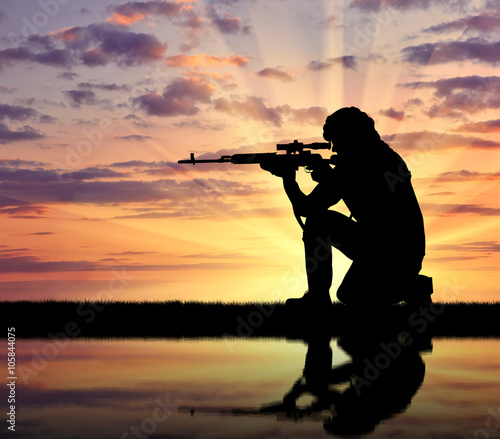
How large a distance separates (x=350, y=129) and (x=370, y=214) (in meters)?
1.25

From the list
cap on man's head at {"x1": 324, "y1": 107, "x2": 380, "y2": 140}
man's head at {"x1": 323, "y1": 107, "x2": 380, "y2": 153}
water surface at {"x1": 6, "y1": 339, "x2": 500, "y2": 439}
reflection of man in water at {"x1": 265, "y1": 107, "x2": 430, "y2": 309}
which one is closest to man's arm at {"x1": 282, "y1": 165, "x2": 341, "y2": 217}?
reflection of man in water at {"x1": 265, "y1": 107, "x2": 430, "y2": 309}

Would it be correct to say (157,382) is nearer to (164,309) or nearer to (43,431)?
(43,431)

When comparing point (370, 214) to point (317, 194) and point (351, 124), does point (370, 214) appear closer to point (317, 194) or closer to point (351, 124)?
point (317, 194)

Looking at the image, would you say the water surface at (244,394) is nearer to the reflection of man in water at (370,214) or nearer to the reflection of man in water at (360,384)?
the reflection of man in water at (360,384)

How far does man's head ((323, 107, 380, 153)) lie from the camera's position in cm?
975


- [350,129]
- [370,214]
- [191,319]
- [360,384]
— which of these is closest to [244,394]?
[360,384]

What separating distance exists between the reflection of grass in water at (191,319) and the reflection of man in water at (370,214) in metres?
1.81

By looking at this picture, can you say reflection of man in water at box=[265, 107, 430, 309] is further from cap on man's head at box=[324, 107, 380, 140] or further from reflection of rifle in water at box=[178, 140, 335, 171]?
reflection of rifle in water at box=[178, 140, 335, 171]

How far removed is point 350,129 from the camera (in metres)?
9.77

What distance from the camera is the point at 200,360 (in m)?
9.57

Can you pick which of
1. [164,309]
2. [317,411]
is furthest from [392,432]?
[164,309]

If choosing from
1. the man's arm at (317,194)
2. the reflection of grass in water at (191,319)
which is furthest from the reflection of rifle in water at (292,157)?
the reflection of grass in water at (191,319)

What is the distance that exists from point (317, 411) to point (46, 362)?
192 inches

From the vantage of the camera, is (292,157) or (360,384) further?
(292,157)
